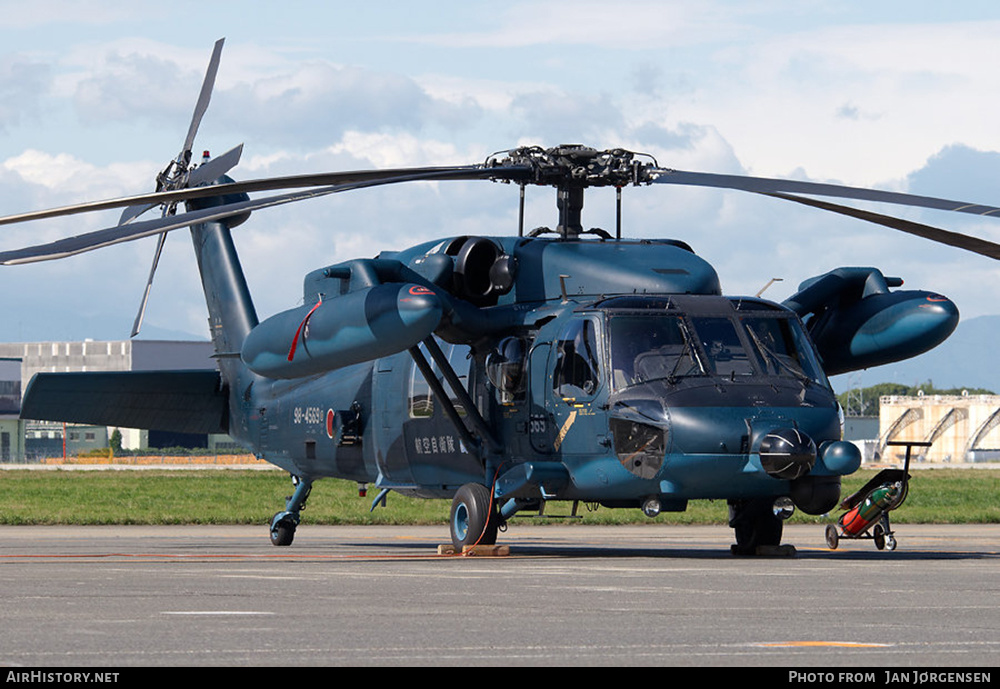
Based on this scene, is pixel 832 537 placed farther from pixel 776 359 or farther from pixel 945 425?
pixel 945 425

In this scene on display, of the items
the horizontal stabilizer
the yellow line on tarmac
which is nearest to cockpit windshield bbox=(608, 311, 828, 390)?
the yellow line on tarmac

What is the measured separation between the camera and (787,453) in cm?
1744

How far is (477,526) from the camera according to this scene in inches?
790

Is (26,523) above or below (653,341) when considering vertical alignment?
below

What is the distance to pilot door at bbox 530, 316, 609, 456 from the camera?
61.7 ft

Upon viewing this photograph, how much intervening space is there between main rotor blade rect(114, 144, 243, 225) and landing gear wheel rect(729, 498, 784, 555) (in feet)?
30.4

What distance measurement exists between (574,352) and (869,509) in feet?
18.1

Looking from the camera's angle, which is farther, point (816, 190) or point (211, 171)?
point (211, 171)

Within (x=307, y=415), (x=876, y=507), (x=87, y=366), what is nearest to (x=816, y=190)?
(x=876, y=507)

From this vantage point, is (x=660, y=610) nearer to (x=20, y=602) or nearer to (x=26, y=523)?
(x=20, y=602)

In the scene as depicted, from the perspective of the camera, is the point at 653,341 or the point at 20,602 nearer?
the point at 20,602

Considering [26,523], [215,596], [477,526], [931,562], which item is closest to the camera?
[215,596]
